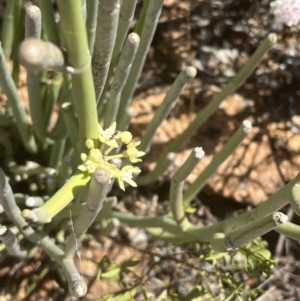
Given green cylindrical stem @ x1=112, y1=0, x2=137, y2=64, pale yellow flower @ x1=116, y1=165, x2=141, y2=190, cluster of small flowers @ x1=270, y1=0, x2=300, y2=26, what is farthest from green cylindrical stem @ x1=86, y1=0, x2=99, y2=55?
cluster of small flowers @ x1=270, y1=0, x2=300, y2=26

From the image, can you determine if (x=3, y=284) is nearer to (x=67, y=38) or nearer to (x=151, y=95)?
(x=151, y=95)

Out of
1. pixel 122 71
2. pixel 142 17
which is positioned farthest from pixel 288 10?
pixel 122 71

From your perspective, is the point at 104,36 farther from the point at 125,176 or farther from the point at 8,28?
the point at 8,28

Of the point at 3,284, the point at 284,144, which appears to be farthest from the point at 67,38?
the point at 284,144

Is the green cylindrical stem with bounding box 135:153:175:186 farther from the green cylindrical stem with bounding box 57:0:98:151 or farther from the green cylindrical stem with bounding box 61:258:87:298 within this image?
the green cylindrical stem with bounding box 57:0:98:151

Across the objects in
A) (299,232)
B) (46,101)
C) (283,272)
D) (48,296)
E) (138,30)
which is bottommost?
(48,296)
